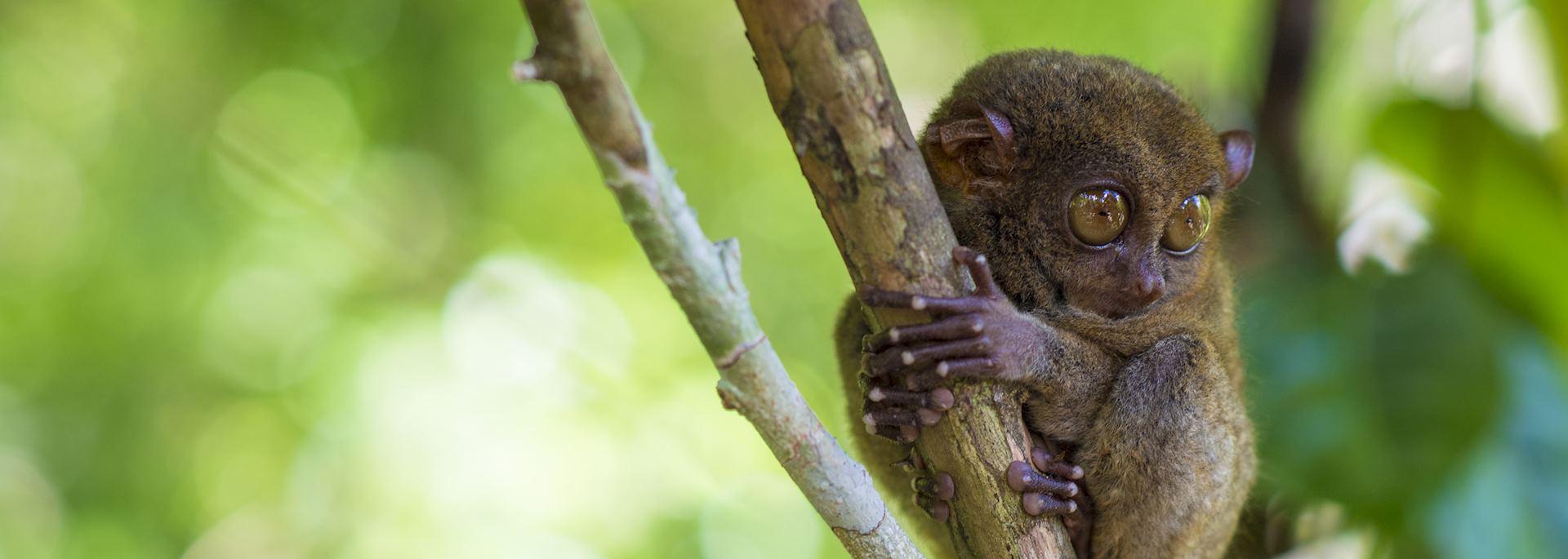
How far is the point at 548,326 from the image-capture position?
6117 millimetres

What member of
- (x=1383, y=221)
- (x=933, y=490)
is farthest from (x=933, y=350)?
(x=1383, y=221)

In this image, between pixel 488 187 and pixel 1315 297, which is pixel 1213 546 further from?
pixel 488 187

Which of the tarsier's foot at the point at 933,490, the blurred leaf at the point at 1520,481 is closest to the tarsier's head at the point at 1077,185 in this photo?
the tarsier's foot at the point at 933,490

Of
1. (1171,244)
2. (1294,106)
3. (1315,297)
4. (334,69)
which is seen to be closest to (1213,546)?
(1171,244)

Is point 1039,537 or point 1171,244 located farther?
point 1171,244

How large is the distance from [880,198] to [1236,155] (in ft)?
4.80

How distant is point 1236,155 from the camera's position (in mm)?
2756

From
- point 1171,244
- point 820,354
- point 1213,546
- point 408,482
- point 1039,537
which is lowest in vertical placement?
point 408,482

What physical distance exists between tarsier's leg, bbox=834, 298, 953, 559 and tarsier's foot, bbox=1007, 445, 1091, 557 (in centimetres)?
37

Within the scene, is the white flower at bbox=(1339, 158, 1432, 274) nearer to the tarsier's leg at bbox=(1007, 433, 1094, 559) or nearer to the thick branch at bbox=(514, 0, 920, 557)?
the tarsier's leg at bbox=(1007, 433, 1094, 559)

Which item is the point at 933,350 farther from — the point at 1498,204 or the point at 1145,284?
the point at 1498,204

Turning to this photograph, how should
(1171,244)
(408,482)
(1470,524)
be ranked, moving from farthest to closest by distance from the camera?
(408,482), (1470,524), (1171,244)

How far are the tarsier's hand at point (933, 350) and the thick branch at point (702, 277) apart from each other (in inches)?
8.9

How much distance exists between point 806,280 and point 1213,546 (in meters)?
4.02
